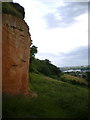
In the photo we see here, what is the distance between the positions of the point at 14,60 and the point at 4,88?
2170 mm

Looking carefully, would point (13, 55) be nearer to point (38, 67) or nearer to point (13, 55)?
point (13, 55)

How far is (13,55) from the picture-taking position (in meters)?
17.9

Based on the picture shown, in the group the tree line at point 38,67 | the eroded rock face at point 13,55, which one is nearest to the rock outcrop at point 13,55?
the eroded rock face at point 13,55

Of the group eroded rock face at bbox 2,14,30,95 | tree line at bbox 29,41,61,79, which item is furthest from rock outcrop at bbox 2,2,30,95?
tree line at bbox 29,41,61,79

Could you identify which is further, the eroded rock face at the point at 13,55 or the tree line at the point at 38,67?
the tree line at the point at 38,67

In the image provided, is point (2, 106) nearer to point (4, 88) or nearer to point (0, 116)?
point (0, 116)

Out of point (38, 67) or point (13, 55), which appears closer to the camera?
point (13, 55)

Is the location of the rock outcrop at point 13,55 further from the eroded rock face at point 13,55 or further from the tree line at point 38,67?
the tree line at point 38,67

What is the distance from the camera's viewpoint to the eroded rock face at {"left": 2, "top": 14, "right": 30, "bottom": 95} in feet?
57.1

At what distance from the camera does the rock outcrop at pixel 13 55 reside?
17406mm

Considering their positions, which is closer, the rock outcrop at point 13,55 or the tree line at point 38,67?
the rock outcrop at point 13,55

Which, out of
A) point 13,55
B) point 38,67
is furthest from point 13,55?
point 38,67

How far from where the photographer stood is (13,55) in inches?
703

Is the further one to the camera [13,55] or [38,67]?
[38,67]
